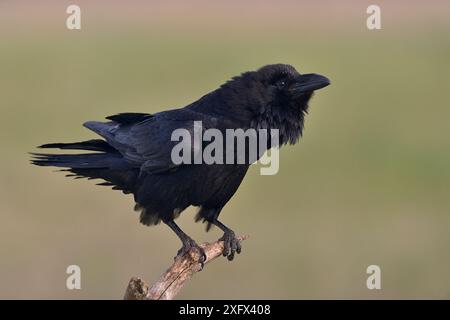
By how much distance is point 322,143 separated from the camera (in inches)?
840

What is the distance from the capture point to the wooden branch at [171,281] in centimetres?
752

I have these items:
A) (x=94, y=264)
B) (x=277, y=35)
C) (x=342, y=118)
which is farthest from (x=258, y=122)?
(x=277, y=35)

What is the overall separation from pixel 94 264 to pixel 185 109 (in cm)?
542

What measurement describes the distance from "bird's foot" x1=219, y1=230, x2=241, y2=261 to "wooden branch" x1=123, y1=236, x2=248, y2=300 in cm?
14

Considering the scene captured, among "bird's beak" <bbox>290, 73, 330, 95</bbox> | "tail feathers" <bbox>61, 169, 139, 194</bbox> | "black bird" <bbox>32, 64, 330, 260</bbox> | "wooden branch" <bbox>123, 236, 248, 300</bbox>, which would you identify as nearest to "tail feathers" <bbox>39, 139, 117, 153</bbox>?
"black bird" <bbox>32, 64, 330, 260</bbox>

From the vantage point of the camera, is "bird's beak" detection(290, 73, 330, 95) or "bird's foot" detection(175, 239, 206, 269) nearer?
"bird's foot" detection(175, 239, 206, 269)

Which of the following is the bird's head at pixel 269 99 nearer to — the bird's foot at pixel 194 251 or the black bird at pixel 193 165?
the black bird at pixel 193 165

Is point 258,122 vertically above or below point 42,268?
above

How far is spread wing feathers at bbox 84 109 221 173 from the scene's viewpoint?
9.15m

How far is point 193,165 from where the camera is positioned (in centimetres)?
891

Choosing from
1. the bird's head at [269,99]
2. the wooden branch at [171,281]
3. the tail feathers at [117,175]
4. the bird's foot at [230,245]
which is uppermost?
the bird's head at [269,99]

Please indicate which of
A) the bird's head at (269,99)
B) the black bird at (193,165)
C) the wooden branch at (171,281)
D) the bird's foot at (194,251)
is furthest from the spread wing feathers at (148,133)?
the wooden branch at (171,281)

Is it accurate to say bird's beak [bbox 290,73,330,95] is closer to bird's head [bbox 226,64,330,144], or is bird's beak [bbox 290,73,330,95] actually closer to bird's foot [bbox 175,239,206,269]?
bird's head [bbox 226,64,330,144]

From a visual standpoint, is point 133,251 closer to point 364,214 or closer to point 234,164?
point 364,214
